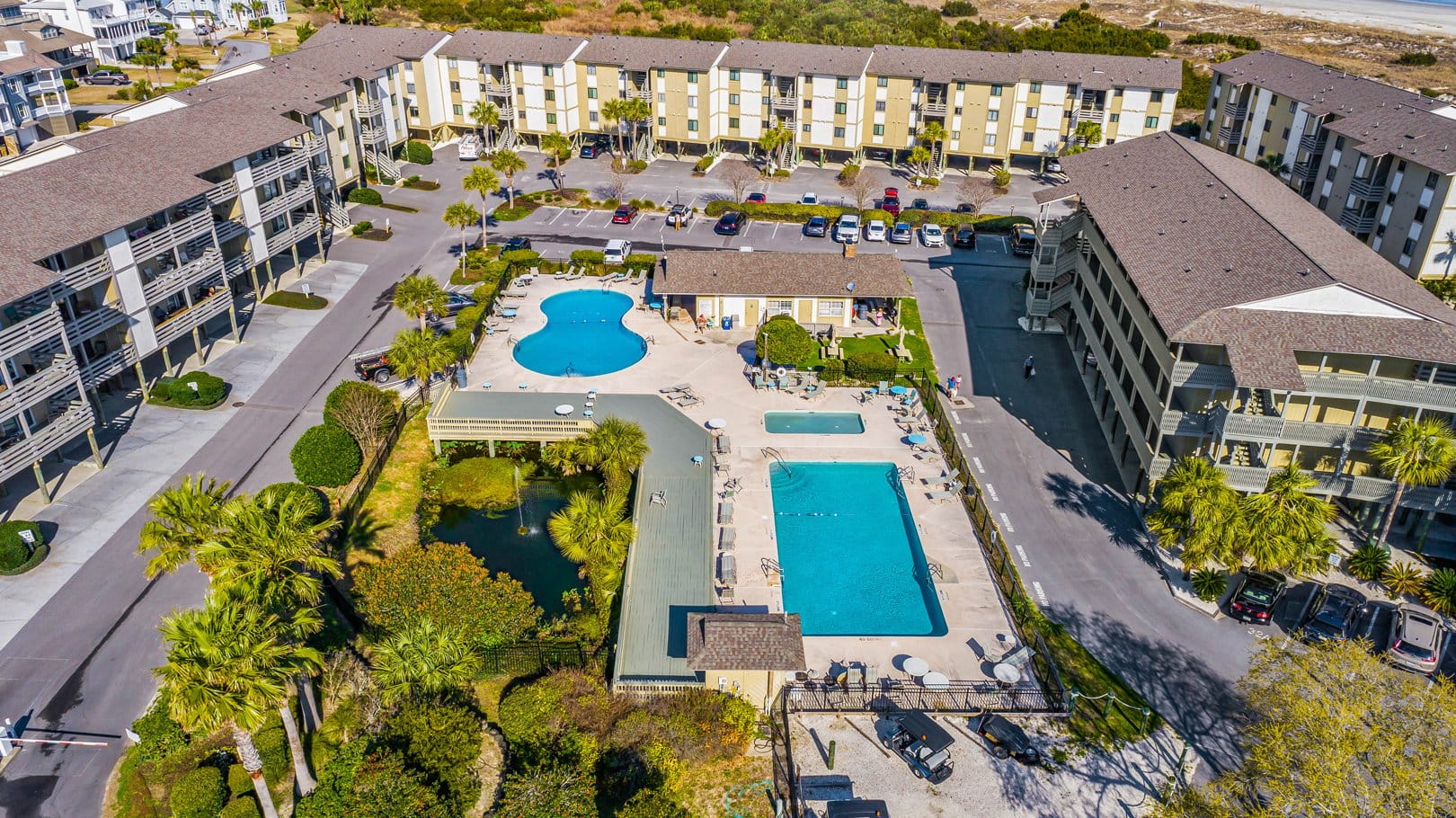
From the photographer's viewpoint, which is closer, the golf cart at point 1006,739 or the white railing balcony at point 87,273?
the golf cart at point 1006,739

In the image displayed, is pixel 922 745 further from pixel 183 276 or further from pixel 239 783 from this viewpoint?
pixel 183 276

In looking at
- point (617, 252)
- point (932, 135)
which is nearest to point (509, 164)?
point (617, 252)

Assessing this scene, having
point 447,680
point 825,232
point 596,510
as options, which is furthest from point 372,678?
point 825,232

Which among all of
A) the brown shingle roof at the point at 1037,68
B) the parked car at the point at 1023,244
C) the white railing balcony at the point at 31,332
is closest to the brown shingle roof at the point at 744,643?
the white railing balcony at the point at 31,332

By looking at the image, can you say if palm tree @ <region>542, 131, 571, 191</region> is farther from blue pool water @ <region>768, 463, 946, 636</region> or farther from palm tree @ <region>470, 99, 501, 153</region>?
blue pool water @ <region>768, 463, 946, 636</region>

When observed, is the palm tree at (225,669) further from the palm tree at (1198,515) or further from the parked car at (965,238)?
the parked car at (965,238)

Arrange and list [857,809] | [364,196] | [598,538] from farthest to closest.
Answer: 1. [364,196]
2. [598,538]
3. [857,809]
